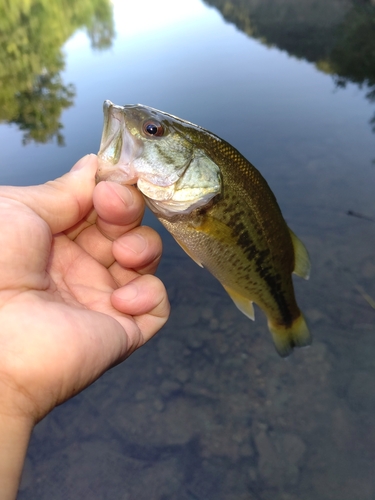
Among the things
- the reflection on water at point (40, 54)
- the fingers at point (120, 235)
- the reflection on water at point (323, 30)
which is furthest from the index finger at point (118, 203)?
the reflection on water at point (323, 30)

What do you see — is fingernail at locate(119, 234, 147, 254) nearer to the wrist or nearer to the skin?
the skin

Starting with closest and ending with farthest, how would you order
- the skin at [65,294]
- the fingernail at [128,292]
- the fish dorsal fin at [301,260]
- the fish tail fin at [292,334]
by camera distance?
the skin at [65,294], the fingernail at [128,292], the fish dorsal fin at [301,260], the fish tail fin at [292,334]

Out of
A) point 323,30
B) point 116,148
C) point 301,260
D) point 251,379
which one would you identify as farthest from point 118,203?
point 323,30

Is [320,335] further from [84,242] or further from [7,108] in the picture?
[7,108]

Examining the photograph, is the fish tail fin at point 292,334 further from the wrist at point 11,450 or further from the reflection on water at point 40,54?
the reflection on water at point 40,54

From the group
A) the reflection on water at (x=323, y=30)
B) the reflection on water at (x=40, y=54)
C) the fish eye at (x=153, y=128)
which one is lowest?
the reflection on water at (x=40, y=54)

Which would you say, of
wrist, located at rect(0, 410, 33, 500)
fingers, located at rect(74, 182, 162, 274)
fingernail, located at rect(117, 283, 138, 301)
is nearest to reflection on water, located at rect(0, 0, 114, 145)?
fingers, located at rect(74, 182, 162, 274)

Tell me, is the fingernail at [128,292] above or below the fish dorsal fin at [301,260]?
below
